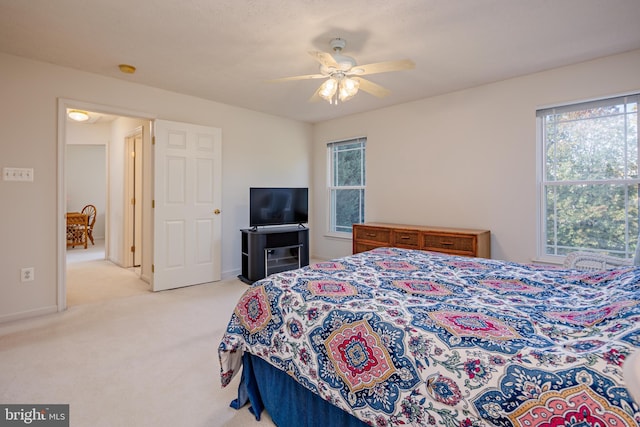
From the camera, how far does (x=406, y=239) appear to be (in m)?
3.96

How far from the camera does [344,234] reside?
5348mm

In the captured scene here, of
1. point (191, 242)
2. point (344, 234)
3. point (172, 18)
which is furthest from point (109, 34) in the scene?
point (344, 234)

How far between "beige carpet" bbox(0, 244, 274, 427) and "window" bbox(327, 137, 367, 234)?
8.23 ft

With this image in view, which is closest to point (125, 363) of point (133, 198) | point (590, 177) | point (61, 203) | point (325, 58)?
point (61, 203)

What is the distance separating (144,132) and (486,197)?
14.9 ft

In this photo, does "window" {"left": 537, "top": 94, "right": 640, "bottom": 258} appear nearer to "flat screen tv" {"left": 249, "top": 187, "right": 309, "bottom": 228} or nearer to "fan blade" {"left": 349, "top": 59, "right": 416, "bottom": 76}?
"fan blade" {"left": 349, "top": 59, "right": 416, "bottom": 76}

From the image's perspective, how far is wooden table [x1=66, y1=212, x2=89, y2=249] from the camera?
6.81 m

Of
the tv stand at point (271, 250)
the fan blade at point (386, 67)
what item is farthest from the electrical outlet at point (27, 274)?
the fan blade at point (386, 67)

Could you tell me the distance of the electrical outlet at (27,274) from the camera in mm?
3014

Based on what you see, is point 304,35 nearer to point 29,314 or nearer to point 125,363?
point 125,363

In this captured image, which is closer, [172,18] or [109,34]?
[172,18]

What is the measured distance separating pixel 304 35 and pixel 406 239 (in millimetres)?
2539

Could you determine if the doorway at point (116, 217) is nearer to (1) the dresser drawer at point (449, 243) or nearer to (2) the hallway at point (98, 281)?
(2) the hallway at point (98, 281)

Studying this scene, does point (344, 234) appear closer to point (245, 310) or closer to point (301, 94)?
point (301, 94)
